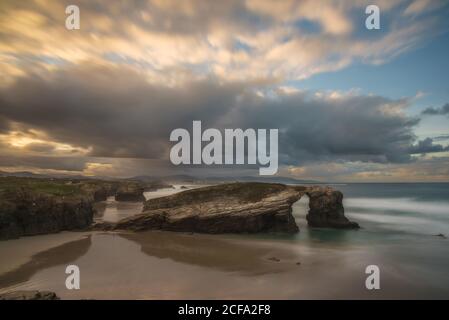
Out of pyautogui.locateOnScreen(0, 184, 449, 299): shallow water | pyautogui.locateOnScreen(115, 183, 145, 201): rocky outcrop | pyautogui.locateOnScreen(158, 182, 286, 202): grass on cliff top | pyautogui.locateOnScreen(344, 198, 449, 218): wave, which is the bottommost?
pyautogui.locateOnScreen(344, 198, 449, 218): wave

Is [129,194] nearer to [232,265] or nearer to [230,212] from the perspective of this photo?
[230,212]

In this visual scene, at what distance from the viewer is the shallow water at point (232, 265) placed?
16453 mm

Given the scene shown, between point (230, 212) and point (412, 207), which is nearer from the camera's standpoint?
point (230, 212)

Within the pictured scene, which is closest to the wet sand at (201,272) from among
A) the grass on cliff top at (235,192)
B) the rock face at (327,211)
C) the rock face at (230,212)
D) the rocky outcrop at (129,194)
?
the rock face at (230,212)

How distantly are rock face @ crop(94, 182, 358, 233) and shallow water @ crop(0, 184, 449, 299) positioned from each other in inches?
80.8

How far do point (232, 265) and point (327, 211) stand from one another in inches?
839

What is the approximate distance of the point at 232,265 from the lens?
69.9 ft

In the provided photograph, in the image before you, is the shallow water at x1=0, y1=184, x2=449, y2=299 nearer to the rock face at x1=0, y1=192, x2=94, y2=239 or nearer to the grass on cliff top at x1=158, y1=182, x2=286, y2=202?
the rock face at x1=0, y1=192, x2=94, y2=239

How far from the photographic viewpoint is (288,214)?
1378 inches

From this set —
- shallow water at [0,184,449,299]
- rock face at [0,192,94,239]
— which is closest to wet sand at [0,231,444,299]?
shallow water at [0,184,449,299]

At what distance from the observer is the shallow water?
16.5m

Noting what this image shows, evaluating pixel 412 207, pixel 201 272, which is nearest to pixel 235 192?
pixel 201 272

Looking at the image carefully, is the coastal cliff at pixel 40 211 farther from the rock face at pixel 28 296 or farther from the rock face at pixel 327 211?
the rock face at pixel 327 211
